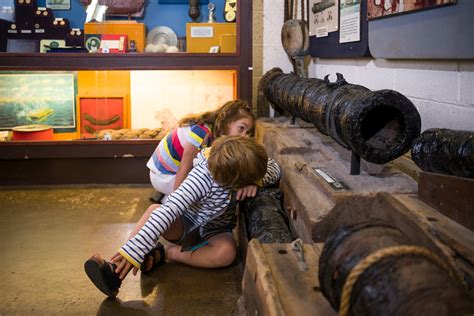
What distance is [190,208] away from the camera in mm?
2703

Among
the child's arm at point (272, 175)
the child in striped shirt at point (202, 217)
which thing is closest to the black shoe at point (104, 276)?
the child in striped shirt at point (202, 217)

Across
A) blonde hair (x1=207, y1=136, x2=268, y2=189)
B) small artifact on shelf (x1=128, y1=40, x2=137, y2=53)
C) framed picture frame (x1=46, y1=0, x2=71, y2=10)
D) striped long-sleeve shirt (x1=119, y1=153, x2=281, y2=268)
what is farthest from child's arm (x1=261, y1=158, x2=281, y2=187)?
framed picture frame (x1=46, y1=0, x2=71, y2=10)

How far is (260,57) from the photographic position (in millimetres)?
4781

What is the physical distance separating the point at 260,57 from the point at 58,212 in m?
2.14

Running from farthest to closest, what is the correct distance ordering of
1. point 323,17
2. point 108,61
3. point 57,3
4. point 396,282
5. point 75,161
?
1. point 57,3
2. point 75,161
3. point 108,61
4. point 323,17
5. point 396,282

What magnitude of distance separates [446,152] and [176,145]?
6.76 feet

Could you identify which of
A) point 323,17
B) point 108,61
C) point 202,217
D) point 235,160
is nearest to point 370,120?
point 235,160

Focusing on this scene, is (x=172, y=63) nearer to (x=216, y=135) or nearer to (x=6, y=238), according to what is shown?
(x=216, y=135)

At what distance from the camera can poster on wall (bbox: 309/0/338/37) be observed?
3637 millimetres

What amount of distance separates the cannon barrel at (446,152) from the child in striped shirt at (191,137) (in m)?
1.45

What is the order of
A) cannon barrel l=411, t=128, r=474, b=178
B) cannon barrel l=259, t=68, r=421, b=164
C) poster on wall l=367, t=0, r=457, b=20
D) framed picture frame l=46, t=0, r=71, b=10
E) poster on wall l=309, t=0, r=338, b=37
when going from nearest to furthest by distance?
cannon barrel l=411, t=128, r=474, b=178 → cannon barrel l=259, t=68, r=421, b=164 → poster on wall l=367, t=0, r=457, b=20 → poster on wall l=309, t=0, r=338, b=37 → framed picture frame l=46, t=0, r=71, b=10

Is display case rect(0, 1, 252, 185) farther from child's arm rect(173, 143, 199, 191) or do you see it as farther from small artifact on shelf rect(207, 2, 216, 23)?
child's arm rect(173, 143, 199, 191)

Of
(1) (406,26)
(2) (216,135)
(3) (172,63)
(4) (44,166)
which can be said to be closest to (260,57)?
(3) (172,63)

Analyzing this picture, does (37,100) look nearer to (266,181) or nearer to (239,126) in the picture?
(239,126)
